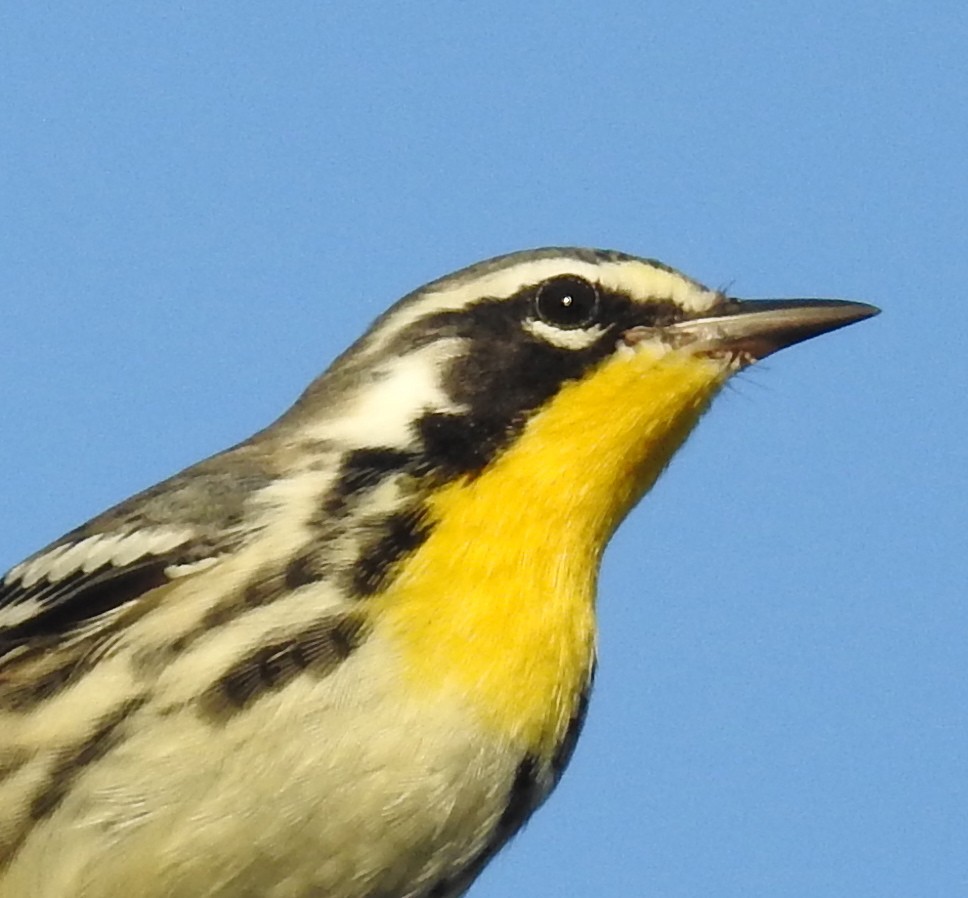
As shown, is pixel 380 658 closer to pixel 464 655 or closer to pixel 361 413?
pixel 464 655

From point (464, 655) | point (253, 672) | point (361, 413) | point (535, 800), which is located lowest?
point (535, 800)

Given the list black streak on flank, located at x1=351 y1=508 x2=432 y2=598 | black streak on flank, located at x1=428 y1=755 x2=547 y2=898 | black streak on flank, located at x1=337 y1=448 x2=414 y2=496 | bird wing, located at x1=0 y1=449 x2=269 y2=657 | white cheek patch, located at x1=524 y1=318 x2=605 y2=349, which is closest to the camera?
black streak on flank, located at x1=351 y1=508 x2=432 y2=598

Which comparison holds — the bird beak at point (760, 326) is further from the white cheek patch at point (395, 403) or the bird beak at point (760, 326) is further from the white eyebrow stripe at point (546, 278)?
the white cheek patch at point (395, 403)

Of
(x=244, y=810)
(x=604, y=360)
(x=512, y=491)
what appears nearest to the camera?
(x=244, y=810)

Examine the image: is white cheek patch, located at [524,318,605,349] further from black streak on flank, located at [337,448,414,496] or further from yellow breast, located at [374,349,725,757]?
black streak on flank, located at [337,448,414,496]

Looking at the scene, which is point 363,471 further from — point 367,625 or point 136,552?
point 136,552

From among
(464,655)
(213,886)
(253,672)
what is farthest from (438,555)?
(213,886)

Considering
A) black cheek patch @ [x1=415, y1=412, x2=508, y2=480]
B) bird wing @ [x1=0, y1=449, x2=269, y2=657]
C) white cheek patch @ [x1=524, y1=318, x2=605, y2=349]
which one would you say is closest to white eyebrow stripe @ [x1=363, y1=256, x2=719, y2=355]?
white cheek patch @ [x1=524, y1=318, x2=605, y2=349]

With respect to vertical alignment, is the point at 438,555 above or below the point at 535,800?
above

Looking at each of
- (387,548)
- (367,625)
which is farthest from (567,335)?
(367,625)
